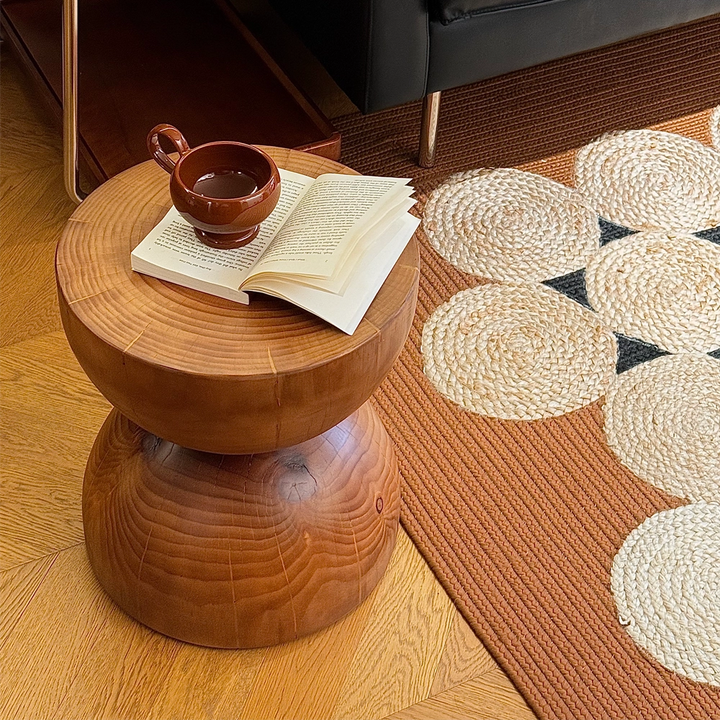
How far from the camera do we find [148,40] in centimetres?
173

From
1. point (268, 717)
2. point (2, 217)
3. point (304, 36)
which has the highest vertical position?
point (304, 36)

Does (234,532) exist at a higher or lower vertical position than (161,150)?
lower

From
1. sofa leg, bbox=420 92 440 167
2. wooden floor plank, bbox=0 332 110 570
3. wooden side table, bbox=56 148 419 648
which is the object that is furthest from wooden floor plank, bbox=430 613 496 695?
sofa leg, bbox=420 92 440 167

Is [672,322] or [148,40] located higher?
[148,40]

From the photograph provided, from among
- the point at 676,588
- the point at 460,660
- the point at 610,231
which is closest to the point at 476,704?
the point at 460,660

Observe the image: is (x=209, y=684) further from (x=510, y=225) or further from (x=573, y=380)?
(x=510, y=225)

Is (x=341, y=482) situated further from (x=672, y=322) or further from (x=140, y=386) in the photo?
(x=672, y=322)

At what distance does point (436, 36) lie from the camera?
4.63 ft

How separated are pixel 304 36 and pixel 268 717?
39.8 inches

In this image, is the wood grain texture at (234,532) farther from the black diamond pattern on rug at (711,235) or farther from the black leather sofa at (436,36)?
the black diamond pattern on rug at (711,235)

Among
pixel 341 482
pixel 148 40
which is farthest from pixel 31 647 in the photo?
pixel 148 40

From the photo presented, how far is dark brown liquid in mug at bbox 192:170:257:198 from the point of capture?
2.89 feet

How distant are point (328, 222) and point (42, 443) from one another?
21.8 inches

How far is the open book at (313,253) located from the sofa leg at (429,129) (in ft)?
2.19
